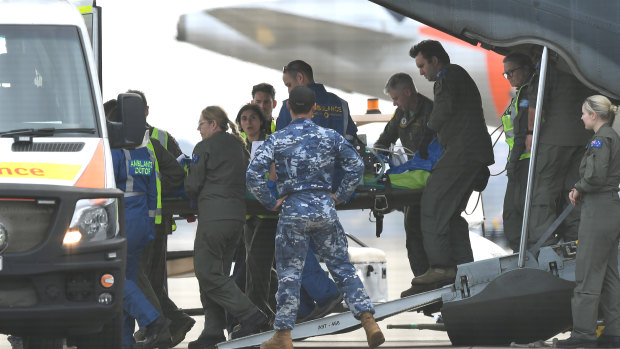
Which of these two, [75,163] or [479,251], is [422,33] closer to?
[479,251]

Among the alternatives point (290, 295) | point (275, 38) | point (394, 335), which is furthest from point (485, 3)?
point (275, 38)

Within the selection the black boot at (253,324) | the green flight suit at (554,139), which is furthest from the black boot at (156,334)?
the green flight suit at (554,139)

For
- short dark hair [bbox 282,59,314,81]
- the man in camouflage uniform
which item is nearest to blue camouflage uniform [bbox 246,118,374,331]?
the man in camouflage uniform

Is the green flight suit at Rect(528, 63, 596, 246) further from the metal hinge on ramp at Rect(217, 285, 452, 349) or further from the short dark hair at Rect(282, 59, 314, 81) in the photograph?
the short dark hair at Rect(282, 59, 314, 81)

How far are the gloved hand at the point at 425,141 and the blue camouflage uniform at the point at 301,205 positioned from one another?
143 cm

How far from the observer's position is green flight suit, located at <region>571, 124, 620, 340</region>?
7570 mm

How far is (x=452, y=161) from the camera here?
857cm

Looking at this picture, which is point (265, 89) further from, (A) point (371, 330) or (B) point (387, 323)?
(A) point (371, 330)

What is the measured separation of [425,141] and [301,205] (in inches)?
71.7

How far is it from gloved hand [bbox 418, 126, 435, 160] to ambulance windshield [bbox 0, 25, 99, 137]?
2.94 metres

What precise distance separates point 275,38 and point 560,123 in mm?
10961

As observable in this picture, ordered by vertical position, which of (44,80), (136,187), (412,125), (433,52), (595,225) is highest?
(433,52)

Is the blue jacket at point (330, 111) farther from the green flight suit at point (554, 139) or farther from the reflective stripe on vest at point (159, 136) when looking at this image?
the green flight suit at point (554, 139)

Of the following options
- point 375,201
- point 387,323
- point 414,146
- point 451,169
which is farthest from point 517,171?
point 387,323
